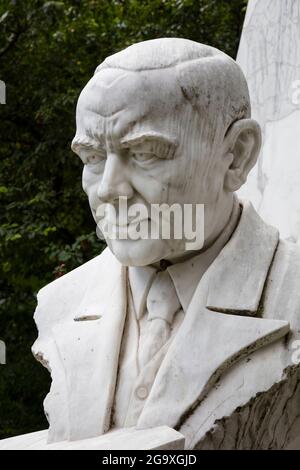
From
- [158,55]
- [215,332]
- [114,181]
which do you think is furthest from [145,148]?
[215,332]

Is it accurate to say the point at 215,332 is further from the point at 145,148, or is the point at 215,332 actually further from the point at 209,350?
the point at 145,148

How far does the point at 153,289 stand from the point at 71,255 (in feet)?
8.11

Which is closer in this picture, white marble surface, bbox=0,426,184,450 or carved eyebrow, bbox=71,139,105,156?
white marble surface, bbox=0,426,184,450

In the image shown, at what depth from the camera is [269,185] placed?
505cm

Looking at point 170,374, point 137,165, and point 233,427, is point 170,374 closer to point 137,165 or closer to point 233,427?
point 233,427

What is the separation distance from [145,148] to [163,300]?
55cm

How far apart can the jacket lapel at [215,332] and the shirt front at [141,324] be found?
6 centimetres

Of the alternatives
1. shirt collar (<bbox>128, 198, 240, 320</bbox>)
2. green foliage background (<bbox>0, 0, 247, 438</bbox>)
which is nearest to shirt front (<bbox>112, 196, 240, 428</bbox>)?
shirt collar (<bbox>128, 198, 240, 320</bbox>)

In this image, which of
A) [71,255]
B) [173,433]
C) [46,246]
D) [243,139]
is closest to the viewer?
[173,433]

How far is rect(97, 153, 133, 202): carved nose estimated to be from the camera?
3557 millimetres

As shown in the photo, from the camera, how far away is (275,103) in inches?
206

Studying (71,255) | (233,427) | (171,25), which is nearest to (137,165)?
(233,427)

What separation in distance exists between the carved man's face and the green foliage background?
2565 mm

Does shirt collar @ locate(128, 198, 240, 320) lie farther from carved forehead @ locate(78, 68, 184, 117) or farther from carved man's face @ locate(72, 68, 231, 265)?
carved forehead @ locate(78, 68, 184, 117)
